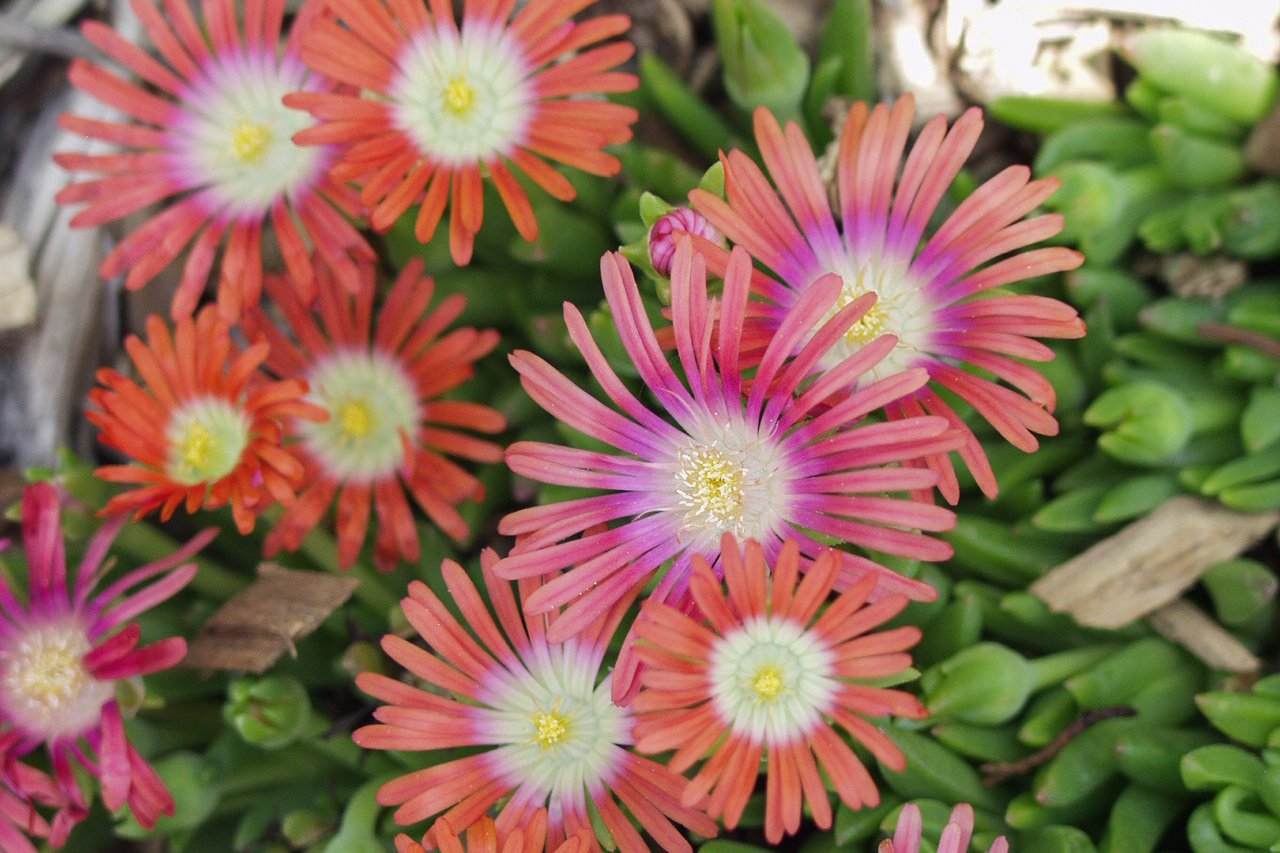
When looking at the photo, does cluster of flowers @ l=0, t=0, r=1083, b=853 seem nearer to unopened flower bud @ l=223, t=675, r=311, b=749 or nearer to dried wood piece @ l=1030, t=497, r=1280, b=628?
unopened flower bud @ l=223, t=675, r=311, b=749

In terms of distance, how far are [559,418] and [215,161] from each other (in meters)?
0.92

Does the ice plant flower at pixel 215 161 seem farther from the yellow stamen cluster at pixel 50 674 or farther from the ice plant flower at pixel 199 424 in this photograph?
the yellow stamen cluster at pixel 50 674

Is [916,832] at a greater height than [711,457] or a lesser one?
lesser

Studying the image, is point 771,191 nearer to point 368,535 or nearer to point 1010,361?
point 1010,361

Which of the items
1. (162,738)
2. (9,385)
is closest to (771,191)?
(162,738)

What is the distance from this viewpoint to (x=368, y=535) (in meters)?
2.00

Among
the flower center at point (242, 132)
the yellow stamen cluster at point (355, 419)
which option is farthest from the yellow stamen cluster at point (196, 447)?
the flower center at point (242, 132)

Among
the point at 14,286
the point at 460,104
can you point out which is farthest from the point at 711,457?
the point at 14,286

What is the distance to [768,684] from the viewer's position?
126 cm

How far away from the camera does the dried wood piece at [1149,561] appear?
1686mm

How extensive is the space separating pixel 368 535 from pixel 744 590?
1002 mm

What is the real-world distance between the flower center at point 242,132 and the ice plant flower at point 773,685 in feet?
3.49

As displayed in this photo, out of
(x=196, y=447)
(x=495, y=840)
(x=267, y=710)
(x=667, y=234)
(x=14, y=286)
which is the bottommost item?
(x=495, y=840)

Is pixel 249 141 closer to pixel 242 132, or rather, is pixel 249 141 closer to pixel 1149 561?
pixel 242 132
